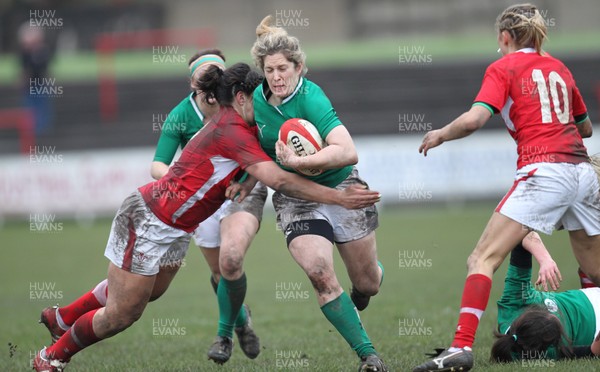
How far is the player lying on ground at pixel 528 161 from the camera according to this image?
546cm

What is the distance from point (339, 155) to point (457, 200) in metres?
13.2

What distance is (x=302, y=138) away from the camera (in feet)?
18.7

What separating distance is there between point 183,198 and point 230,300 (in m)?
1.18

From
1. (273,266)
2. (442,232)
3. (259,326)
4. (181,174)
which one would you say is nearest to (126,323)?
(181,174)

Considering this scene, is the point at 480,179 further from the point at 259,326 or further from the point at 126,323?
the point at 126,323

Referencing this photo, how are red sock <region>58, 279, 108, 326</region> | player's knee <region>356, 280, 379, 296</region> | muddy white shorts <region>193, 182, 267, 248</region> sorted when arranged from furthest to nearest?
muddy white shorts <region>193, 182, 267, 248</region> → player's knee <region>356, 280, 379, 296</region> → red sock <region>58, 279, 108, 326</region>

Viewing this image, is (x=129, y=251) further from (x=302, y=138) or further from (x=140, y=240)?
(x=302, y=138)

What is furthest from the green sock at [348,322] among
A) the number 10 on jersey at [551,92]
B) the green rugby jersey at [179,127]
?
the green rugby jersey at [179,127]

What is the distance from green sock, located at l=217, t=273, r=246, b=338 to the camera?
21.9ft

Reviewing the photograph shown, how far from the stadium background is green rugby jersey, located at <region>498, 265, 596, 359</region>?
0.33 m

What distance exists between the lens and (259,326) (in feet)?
28.4

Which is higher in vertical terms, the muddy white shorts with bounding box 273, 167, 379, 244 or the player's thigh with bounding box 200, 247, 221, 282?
the muddy white shorts with bounding box 273, 167, 379, 244

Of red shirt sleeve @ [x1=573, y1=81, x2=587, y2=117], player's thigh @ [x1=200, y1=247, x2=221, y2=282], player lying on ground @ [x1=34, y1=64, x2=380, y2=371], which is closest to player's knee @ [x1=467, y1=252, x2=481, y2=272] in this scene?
player lying on ground @ [x1=34, y1=64, x2=380, y2=371]

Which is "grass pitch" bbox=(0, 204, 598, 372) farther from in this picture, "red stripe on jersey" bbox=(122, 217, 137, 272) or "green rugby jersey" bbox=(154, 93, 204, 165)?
"green rugby jersey" bbox=(154, 93, 204, 165)
